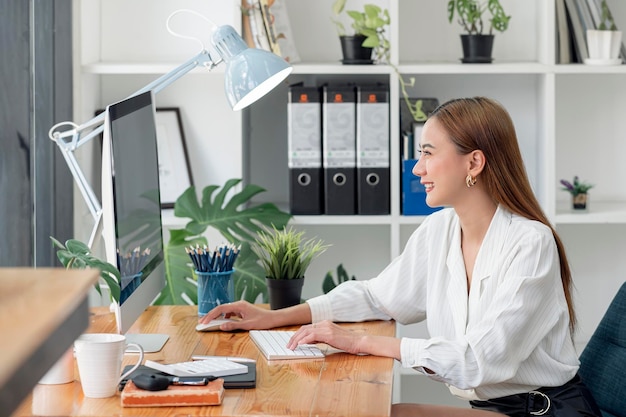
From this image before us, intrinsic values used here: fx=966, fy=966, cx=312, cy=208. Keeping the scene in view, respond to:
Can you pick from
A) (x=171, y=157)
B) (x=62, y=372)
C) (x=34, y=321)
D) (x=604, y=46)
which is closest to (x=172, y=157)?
(x=171, y=157)

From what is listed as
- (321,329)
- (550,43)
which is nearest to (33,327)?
(321,329)

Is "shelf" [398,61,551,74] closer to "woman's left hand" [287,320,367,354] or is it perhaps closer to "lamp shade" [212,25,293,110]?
"lamp shade" [212,25,293,110]

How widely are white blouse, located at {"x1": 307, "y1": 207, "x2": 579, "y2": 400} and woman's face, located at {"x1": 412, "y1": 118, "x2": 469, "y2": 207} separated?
109 mm

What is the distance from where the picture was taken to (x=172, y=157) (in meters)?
3.29

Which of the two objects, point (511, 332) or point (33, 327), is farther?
point (511, 332)

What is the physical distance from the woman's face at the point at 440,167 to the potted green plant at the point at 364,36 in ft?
3.23

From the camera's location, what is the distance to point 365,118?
10.1 ft

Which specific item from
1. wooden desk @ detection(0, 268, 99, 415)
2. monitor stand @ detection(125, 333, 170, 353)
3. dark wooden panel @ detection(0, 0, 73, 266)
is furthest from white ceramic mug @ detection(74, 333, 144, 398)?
dark wooden panel @ detection(0, 0, 73, 266)

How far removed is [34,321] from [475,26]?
2773mm

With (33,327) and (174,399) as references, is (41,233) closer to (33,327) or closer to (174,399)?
(174,399)

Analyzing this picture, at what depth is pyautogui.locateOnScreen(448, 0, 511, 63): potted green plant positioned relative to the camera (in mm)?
3135

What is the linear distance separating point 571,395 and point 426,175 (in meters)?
0.56

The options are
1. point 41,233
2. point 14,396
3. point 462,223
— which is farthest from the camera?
point 41,233

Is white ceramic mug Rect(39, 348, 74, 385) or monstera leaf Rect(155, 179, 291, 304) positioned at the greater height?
monstera leaf Rect(155, 179, 291, 304)
